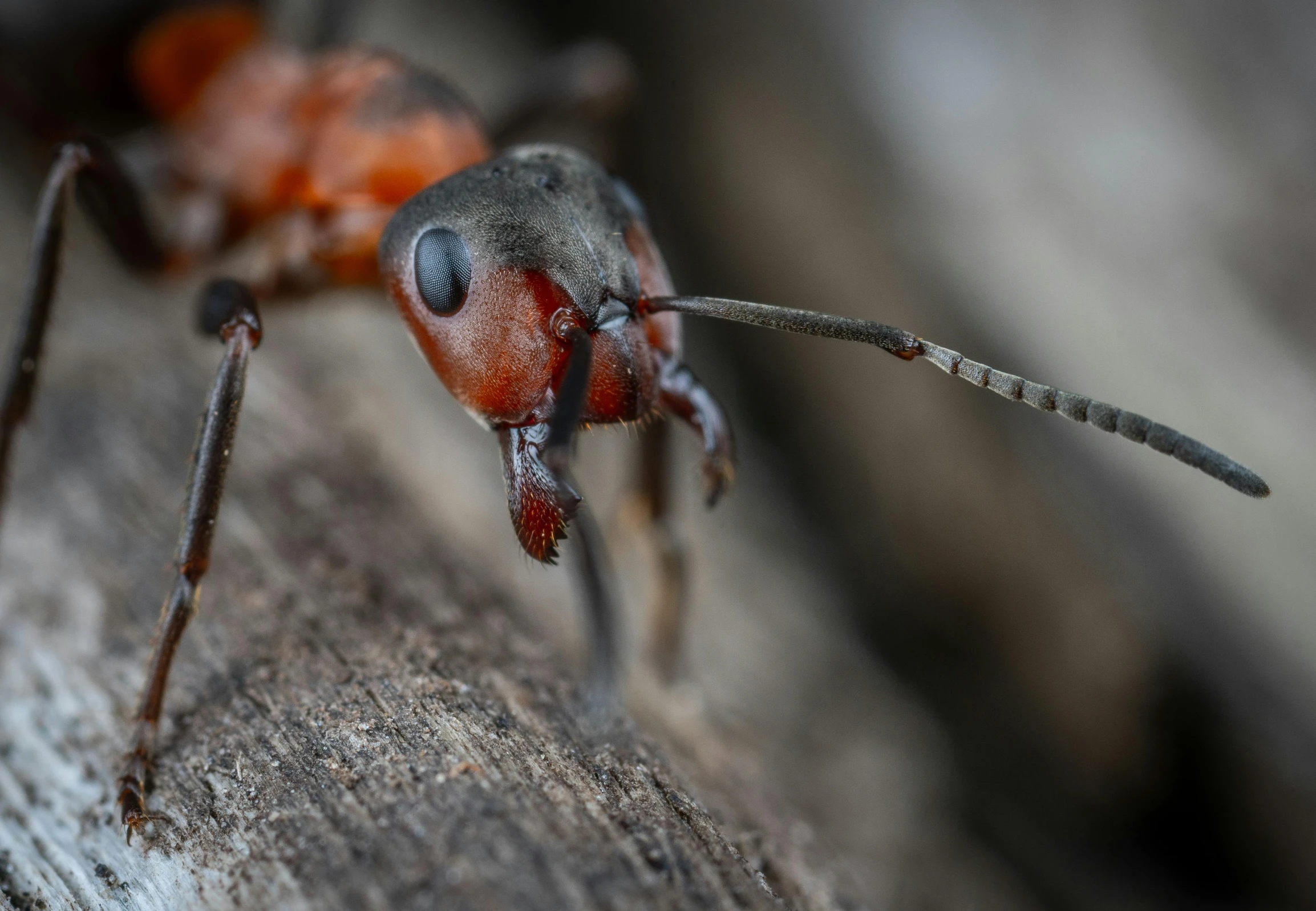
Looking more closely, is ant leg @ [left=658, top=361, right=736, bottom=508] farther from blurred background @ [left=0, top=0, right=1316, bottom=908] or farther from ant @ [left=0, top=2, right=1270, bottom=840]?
blurred background @ [left=0, top=0, right=1316, bottom=908]

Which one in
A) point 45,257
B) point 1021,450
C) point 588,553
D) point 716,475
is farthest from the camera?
point 1021,450

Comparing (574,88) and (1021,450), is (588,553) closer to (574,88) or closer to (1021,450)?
(1021,450)

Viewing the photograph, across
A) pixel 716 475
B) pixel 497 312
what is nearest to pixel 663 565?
pixel 716 475

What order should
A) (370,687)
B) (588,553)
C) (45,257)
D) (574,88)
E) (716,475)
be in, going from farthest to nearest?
(574,88) < (45,257) < (716,475) < (370,687) < (588,553)

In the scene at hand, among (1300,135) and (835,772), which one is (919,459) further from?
(1300,135)

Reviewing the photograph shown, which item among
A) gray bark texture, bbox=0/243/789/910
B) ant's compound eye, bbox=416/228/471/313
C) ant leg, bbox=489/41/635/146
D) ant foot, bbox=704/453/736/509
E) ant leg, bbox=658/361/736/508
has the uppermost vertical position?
ant leg, bbox=489/41/635/146

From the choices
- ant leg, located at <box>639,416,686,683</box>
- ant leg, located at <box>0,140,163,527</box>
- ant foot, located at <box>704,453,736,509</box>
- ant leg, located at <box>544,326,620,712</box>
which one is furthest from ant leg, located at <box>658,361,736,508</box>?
ant leg, located at <box>0,140,163,527</box>

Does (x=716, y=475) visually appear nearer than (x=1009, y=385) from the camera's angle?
No
